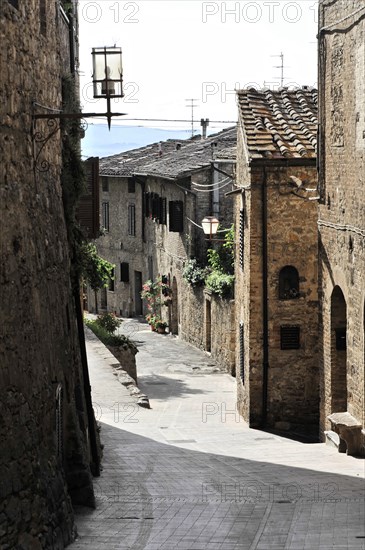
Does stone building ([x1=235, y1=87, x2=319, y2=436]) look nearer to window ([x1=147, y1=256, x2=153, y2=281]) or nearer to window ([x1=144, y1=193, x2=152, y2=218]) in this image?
window ([x1=144, y1=193, x2=152, y2=218])

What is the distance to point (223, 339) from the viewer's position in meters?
31.8

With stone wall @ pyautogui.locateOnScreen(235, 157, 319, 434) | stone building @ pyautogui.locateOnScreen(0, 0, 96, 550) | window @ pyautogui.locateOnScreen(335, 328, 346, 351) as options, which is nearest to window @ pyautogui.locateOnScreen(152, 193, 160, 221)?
stone wall @ pyautogui.locateOnScreen(235, 157, 319, 434)

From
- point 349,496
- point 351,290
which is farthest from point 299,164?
point 349,496

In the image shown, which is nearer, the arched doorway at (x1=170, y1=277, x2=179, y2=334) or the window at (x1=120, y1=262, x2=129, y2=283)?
the arched doorway at (x1=170, y1=277, x2=179, y2=334)

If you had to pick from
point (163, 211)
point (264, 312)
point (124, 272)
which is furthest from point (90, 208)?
point (124, 272)

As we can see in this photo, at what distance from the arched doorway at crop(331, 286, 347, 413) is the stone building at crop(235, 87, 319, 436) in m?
3.11

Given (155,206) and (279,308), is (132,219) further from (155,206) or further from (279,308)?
(279,308)

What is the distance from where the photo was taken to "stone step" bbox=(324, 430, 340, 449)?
17641 millimetres

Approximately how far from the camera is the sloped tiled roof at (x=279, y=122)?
21.5m

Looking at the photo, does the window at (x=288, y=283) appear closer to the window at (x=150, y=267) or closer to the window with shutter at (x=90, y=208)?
the window with shutter at (x=90, y=208)

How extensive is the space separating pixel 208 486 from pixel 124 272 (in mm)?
35050

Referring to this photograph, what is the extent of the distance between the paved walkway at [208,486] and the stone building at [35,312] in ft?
2.40

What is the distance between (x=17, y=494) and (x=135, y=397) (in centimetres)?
1270

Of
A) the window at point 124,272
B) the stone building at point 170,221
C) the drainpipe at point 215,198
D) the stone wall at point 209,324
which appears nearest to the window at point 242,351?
the stone building at point 170,221
